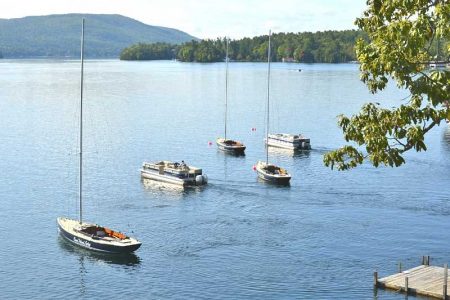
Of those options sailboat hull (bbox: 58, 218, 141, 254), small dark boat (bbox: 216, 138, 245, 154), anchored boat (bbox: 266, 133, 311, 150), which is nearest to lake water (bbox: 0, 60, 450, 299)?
sailboat hull (bbox: 58, 218, 141, 254)

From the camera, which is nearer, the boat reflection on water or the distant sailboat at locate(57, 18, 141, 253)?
the boat reflection on water

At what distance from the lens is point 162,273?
204ft

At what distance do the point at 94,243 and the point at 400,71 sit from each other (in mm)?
44902

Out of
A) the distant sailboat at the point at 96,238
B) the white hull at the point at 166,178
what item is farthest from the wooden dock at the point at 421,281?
the white hull at the point at 166,178

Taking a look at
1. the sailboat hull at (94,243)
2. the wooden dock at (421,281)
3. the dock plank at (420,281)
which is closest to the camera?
the wooden dock at (421,281)

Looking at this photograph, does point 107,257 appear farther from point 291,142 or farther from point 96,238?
point 291,142

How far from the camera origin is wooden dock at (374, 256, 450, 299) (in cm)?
5206

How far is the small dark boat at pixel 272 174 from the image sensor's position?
9781 cm

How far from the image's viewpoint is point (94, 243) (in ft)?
218

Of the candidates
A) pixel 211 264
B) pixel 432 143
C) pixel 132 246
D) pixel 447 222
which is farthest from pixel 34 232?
pixel 432 143

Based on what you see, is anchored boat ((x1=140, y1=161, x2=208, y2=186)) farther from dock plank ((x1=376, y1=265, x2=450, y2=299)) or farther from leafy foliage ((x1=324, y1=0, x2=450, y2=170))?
leafy foliage ((x1=324, y1=0, x2=450, y2=170))

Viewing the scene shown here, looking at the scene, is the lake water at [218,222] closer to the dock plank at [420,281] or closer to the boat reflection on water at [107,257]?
the boat reflection on water at [107,257]

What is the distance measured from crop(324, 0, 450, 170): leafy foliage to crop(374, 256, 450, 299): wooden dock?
23912 millimetres

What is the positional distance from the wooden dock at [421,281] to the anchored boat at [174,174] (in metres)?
43.6
